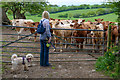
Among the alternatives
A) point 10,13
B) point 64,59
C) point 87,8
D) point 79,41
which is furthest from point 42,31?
point 10,13

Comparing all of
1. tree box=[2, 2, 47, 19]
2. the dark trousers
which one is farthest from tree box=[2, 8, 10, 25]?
the dark trousers

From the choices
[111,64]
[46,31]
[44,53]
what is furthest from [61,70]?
[111,64]

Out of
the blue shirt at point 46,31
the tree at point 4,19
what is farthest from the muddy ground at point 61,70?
the tree at point 4,19

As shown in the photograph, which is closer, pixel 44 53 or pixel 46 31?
pixel 46 31

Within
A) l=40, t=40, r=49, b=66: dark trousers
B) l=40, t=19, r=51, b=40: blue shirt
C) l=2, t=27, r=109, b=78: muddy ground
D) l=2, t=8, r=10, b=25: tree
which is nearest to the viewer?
l=2, t=27, r=109, b=78: muddy ground

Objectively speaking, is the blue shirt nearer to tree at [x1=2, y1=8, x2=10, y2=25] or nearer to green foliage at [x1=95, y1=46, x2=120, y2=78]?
green foliage at [x1=95, y1=46, x2=120, y2=78]

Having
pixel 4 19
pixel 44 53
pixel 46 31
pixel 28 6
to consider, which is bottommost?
pixel 44 53

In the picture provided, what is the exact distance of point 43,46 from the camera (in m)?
6.32

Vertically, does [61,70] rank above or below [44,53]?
below

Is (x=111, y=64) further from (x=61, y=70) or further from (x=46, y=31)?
(x=46, y=31)

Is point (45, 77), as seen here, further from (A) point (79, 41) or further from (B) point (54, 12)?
(B) point (54, 12)

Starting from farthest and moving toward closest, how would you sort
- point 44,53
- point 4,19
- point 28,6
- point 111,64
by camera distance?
point 4,19, point 28,6, point 44,53, point 111,64

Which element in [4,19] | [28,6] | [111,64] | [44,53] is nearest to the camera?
[111,64]

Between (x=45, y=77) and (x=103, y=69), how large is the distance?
2010 millimetres
